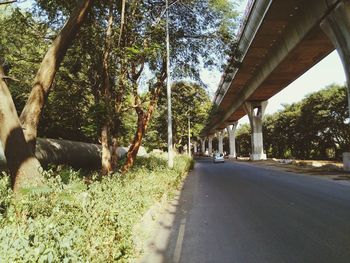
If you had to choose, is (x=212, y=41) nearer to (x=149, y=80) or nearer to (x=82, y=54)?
(x=149, y=80)

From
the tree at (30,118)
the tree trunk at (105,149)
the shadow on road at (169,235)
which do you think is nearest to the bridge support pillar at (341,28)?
the shadow on road at (169,235)

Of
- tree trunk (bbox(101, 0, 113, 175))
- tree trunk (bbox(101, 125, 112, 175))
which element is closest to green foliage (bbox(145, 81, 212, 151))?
tree trunk (bbox(101, 0, 113, 175))

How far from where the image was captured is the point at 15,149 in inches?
289

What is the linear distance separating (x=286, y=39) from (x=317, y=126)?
35006mm

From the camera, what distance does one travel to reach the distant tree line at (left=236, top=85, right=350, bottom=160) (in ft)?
178

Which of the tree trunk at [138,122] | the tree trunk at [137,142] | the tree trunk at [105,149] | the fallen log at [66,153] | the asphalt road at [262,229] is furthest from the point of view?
the tree trunk at [137,142]

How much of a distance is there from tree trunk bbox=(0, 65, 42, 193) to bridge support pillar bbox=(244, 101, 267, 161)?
1865 inches

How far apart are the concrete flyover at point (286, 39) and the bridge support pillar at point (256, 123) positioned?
10376 mm

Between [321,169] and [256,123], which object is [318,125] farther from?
[321,169]

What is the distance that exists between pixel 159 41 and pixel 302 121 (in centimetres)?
4800

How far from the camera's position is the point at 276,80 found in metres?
37.3

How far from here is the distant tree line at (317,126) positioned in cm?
5419

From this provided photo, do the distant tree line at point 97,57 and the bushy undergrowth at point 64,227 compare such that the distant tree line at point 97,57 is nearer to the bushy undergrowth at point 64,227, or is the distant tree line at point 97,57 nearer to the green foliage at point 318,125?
the bushy undergrowth at point 64,227

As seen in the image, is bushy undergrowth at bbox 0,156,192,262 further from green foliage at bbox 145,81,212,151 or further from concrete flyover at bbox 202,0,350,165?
green foliage at bbox 145,81,212,151
